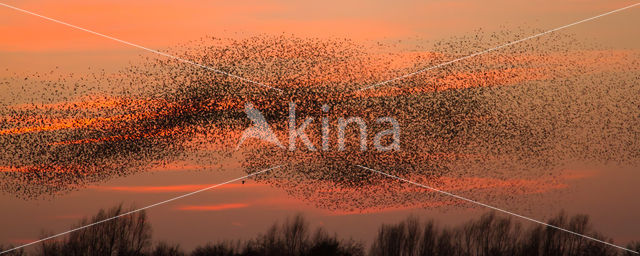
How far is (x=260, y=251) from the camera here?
283 feet

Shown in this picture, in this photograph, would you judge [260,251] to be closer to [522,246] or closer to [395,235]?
[395,235]

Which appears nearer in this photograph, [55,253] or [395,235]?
[55,253]

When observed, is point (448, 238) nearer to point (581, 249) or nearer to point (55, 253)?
point (581, 249)

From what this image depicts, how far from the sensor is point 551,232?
8688 centimetres

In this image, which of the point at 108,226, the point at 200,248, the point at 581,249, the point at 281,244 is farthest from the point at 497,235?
the point at 108,226

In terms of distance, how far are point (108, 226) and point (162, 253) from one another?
6.40 m

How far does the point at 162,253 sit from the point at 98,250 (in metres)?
6.88

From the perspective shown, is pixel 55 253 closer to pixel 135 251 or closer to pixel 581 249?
pixel 135 251

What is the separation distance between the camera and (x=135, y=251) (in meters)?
80.6

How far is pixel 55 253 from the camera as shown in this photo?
272ft

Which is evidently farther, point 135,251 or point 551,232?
point 551,232

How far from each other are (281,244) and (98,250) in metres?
17.4

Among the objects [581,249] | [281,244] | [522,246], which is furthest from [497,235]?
[281,244]

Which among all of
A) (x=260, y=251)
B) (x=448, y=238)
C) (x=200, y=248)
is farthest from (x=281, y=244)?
(x=448, y=238)
